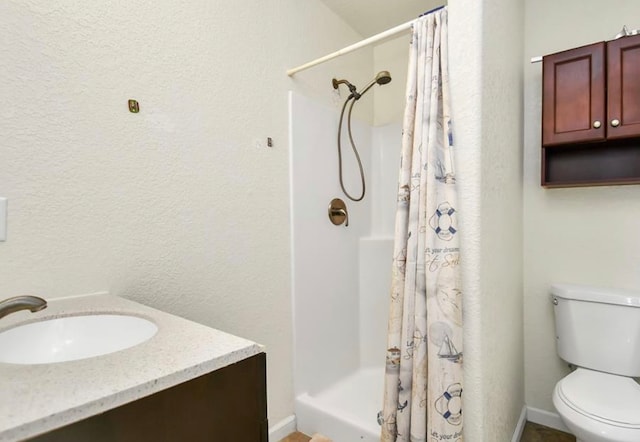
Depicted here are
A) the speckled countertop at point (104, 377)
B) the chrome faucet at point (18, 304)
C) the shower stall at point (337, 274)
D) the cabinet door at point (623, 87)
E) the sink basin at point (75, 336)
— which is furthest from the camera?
the shower stall at point (337, 274)

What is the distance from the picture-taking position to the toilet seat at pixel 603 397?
1204mm

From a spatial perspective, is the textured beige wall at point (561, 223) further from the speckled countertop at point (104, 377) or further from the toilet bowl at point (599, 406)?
the speckled countertop at point (104, 377)

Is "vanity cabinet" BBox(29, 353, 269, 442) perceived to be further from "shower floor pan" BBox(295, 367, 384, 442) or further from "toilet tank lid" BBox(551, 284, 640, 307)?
"toilet tank lid" BBox(551, 284, 640, 307)

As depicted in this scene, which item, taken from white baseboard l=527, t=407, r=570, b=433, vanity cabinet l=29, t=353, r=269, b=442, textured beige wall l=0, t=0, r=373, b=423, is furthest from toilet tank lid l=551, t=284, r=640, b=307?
vanity cabinet l=29, t=353, r=269, b=442

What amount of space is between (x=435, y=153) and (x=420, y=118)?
6.5 inches

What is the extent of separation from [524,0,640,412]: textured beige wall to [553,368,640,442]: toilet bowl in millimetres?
392

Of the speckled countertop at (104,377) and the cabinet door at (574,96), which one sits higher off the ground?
the cabinet door at (574,96)

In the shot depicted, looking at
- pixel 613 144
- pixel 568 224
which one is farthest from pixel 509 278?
pixel 613 144

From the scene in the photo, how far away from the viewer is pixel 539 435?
70.1 inches

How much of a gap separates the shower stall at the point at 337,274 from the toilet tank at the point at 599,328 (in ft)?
3.26

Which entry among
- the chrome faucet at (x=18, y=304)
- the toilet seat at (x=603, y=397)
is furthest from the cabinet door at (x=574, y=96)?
the chrome faucet at (x=18, y=304)

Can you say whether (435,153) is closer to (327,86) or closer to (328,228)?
(328,228)

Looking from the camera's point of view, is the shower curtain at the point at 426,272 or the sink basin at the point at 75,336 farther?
the shower curtain at the point at 426,272

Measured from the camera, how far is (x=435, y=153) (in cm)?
125
